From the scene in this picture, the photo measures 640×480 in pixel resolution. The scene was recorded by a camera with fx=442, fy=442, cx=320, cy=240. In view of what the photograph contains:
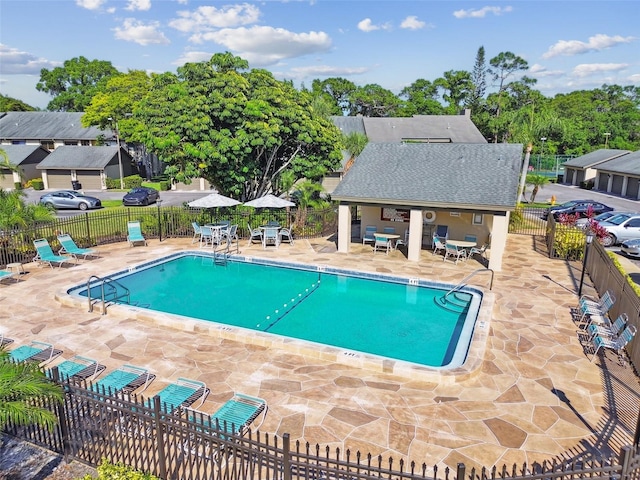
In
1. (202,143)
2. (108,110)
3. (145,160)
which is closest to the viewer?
(202,143)

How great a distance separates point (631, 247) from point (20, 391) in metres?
22.6

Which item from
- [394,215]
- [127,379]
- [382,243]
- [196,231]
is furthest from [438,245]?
[127,379]

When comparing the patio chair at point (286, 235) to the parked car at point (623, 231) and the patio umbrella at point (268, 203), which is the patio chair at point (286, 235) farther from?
the parked car at point (623, 231)

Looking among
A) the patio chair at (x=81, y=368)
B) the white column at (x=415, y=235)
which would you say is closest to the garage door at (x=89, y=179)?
the white column at (x=415, y=235)

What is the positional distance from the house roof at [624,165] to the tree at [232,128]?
2803 cm

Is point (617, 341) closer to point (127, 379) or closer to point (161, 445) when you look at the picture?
point (161, 445)

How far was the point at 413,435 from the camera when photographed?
7.05m

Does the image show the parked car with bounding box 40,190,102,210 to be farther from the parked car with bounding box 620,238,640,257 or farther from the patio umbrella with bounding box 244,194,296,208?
the parked car with bounding box 620,238,640,257

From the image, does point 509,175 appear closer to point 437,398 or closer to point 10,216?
point 437,398

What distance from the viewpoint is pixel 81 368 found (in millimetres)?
8562

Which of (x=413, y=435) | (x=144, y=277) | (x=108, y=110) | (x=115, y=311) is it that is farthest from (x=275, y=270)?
(x=108, y=110)

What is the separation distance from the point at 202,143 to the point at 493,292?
1439 centimetres

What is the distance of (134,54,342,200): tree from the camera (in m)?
21.1

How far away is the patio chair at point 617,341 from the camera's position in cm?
901
